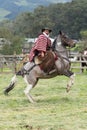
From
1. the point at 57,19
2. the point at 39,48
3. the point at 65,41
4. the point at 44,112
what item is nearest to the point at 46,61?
the point at 39,48

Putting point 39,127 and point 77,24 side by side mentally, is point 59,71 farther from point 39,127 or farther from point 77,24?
point 77,24

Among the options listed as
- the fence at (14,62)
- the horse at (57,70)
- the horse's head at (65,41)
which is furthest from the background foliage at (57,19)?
the horse at (57,70)

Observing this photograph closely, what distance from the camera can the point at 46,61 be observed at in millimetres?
11289

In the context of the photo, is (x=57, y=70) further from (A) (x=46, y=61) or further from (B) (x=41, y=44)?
(B) (x=41, y=44)

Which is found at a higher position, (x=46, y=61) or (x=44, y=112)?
(x=46, y=61)

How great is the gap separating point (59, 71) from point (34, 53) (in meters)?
0.76

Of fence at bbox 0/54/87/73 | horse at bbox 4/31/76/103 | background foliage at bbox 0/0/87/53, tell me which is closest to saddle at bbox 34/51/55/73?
horse at bbox 4/31/76/103

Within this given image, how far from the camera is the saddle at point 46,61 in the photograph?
36.9ft

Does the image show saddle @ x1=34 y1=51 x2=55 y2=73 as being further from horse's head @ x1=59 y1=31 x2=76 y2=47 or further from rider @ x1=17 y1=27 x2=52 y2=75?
horse's head @ x1=59 y1=31 x2=76 y2=47

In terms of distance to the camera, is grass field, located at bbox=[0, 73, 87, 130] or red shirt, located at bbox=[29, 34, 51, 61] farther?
red shirt, located at bbox=[29, 34, 51, 61]

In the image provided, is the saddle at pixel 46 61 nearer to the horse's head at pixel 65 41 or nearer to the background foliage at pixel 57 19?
the horse's head at pixel 65 41

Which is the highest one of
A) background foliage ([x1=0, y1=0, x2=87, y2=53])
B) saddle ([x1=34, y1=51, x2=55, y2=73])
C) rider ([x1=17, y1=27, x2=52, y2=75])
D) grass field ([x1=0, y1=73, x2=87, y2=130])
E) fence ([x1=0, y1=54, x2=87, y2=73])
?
rider ([x1=17, y1=27, x2=52, y2=75])

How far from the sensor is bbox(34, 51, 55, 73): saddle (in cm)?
1125

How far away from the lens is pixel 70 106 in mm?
10195
